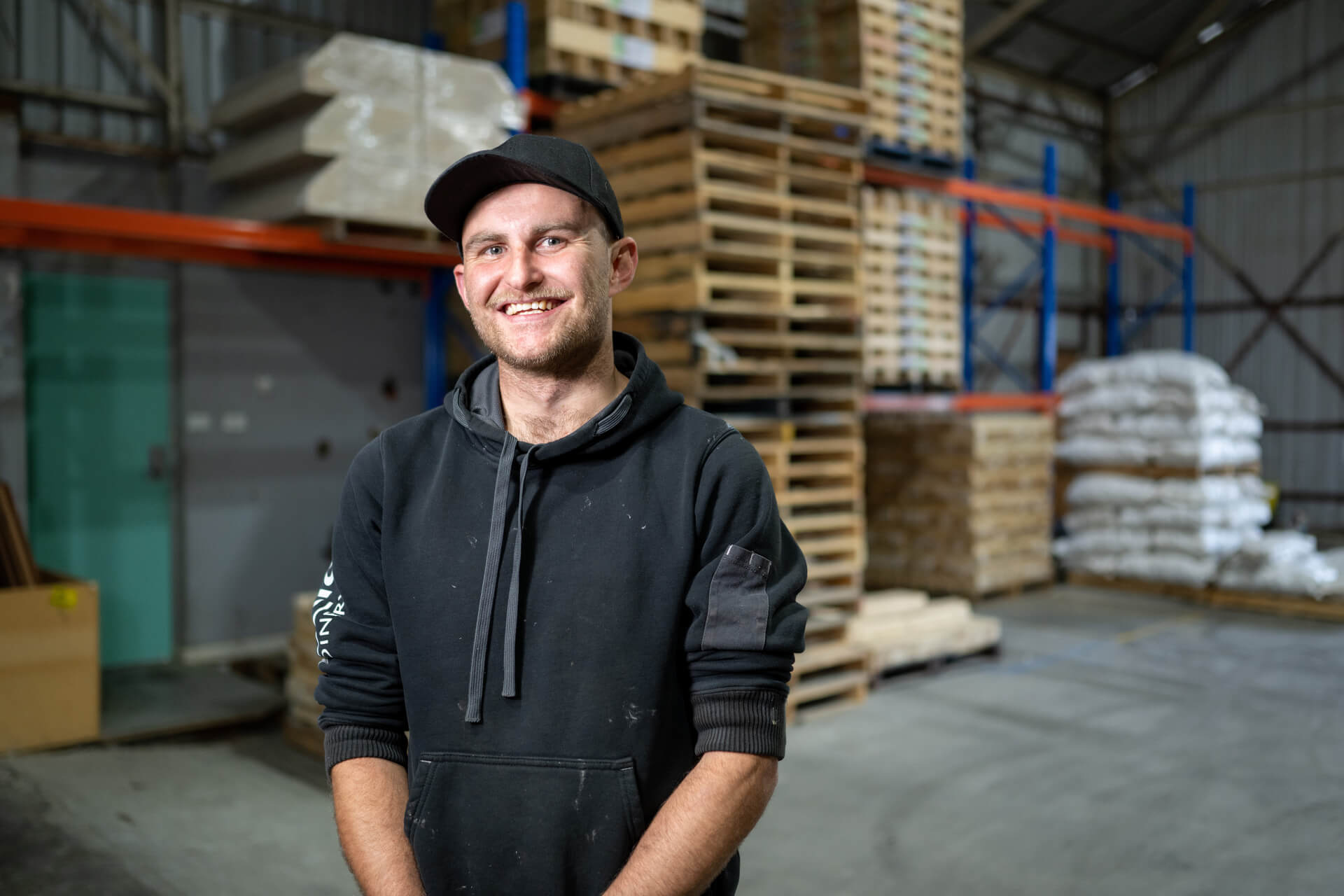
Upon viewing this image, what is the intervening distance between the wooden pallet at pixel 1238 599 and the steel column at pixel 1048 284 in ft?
7.01

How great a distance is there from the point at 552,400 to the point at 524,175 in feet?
1.19

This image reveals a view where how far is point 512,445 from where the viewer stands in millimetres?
1735

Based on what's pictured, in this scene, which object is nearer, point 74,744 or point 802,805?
point 802,805

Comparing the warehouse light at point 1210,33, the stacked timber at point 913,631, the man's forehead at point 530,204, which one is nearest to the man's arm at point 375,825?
the man's forehead at point 530,204

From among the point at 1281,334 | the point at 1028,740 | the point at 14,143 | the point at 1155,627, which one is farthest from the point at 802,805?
the point at 1281,334

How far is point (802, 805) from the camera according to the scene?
5020mm

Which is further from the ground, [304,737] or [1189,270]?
[1189,270]

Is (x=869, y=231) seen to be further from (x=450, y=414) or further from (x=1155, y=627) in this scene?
(x=450, y=414)

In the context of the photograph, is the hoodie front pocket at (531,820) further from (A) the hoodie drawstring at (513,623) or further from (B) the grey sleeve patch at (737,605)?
(B) the grey sleeve patch at (737,605)


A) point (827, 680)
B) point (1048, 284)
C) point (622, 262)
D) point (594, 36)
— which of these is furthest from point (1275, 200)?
point (622, 262)

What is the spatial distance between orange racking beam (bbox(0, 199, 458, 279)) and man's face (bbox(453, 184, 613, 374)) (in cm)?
501

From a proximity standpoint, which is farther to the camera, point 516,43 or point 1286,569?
point 1286,569

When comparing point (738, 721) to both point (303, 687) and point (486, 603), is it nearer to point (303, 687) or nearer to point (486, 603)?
point (486, 603)

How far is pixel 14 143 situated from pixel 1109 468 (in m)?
9.75
